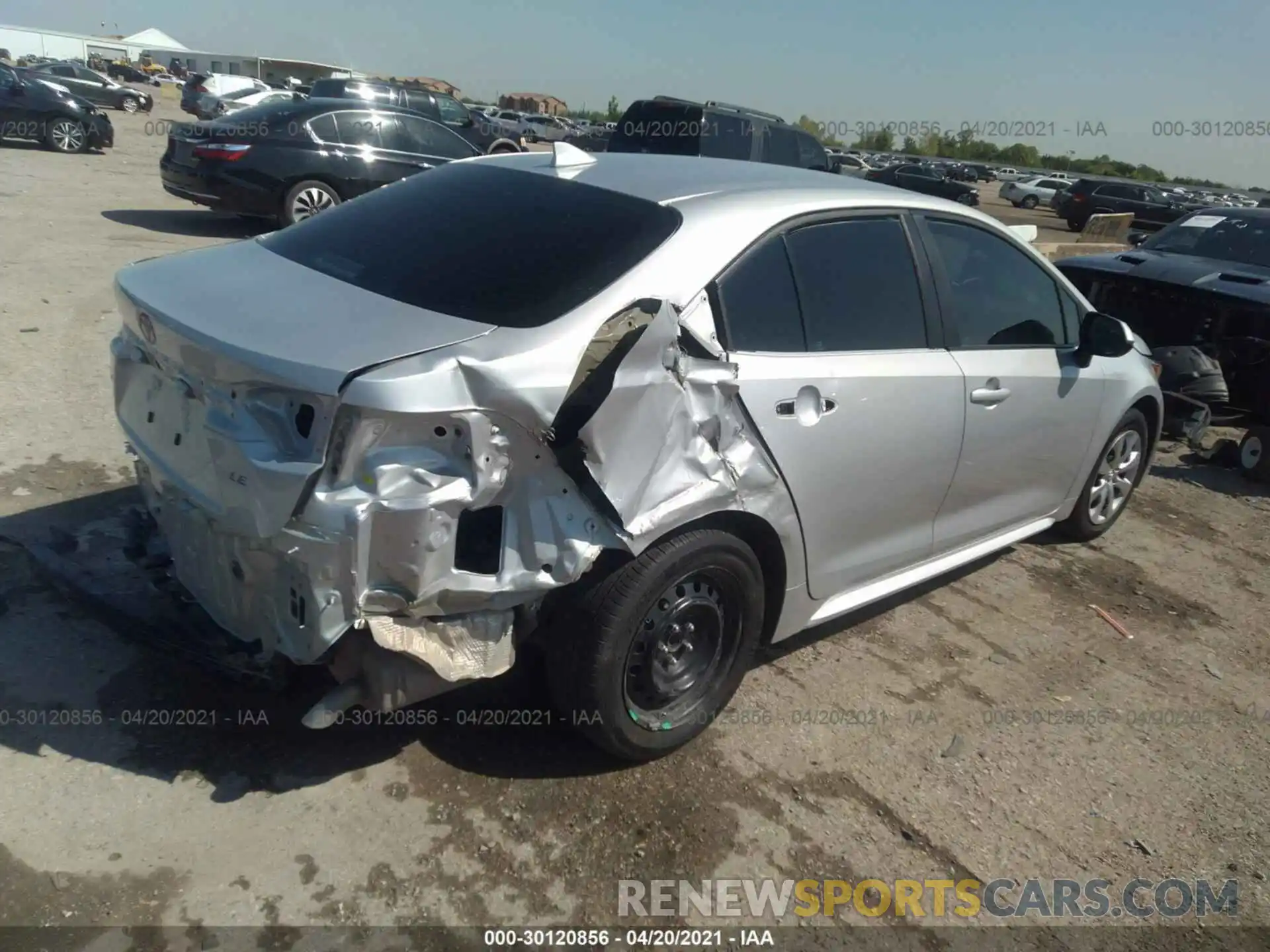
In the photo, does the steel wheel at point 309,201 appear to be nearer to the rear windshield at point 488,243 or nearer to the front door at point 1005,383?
the rear windshield at point 488,243

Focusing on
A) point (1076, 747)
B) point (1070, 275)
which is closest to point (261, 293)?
point (1076, 747)

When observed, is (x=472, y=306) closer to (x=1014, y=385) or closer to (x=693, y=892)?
(x=693, y=892)

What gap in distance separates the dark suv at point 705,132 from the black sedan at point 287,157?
138 inches

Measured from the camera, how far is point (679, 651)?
3062 mm

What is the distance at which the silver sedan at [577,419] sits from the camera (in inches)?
92.7

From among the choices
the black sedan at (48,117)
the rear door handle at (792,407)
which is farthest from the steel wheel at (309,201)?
the black sedan at (48,117)

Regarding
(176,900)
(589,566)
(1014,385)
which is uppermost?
(1014,385)

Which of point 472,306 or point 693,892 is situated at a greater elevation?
point 472,306

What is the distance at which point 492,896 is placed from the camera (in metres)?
2.52

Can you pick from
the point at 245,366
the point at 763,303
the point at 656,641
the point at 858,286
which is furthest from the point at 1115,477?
the point at 245,366

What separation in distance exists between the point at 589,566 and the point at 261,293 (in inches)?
49.1

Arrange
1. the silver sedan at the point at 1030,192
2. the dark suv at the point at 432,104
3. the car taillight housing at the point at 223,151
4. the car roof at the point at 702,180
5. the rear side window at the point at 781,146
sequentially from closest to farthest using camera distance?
the car roof at the point at 702,180 → the car taillight housing at the point at 223,151 → the rear side window at the point at 781,146 → the dark suv at the point at 432,104 → the silver sedan at the point at 1030,192

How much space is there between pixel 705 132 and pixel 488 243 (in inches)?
407

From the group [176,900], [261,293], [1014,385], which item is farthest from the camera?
[1014,385]
